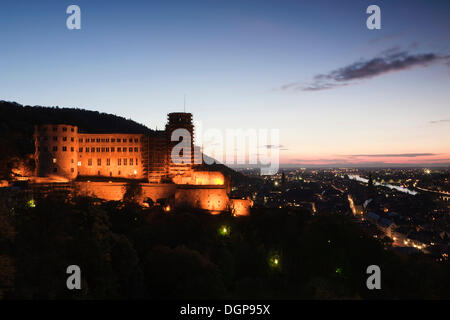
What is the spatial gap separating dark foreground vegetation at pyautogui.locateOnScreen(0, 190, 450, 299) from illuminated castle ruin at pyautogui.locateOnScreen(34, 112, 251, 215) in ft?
15.7

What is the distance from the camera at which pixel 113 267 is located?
31484mm

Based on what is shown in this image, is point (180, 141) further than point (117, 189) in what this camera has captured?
Yes

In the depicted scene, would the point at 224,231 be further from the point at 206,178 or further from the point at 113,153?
the point at 113,153

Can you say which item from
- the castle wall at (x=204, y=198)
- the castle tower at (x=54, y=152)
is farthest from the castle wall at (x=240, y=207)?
the castle tower at (x=54, y=152)

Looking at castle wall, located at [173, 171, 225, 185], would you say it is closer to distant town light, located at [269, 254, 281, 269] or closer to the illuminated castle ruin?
the illuminated castle ruin

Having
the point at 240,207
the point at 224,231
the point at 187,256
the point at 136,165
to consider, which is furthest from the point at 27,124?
the point at 187,256

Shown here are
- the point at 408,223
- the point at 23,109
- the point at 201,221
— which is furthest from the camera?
the point at 23,109

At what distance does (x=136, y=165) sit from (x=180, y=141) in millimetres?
11422

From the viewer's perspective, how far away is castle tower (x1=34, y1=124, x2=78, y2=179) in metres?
69.6

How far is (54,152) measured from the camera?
70.4m

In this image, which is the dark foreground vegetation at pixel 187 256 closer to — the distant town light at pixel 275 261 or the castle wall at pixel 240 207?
the distant town light at pixel 275 261

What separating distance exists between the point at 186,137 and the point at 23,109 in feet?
268
